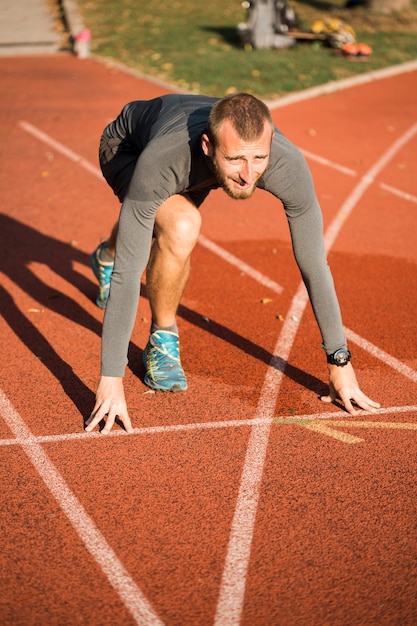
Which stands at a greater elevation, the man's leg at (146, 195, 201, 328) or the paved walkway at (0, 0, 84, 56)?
the man's leg at (146, 195, 201, 328)

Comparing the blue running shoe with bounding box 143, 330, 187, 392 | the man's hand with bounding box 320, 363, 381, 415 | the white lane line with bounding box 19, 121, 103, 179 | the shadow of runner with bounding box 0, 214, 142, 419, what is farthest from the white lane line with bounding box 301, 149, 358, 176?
the man's hand with bounding box 320, 363, 381, 415

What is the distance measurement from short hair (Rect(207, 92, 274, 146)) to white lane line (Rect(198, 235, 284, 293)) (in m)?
2.66

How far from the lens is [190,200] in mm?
4910

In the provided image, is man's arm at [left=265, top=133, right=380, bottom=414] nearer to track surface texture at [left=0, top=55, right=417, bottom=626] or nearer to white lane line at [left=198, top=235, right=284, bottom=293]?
track surface texture at [left=0, top=55, right=417, bottom=626]

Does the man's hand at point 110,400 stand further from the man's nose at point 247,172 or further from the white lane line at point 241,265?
the white lane line at point 241,265

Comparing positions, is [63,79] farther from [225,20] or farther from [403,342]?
[403,342]

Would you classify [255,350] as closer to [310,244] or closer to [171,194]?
[310,244]

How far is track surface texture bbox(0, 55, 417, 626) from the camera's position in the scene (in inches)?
138

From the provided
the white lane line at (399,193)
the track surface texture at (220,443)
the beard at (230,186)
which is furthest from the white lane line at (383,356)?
the white lane line at (399,193)

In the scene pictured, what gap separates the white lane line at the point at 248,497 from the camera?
3.44 metres

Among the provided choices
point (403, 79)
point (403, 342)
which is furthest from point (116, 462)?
point (403, 79)

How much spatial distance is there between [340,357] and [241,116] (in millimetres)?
1459

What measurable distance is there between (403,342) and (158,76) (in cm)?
919

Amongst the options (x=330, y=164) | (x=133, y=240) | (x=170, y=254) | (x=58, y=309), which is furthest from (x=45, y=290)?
(x=330, y=164)
